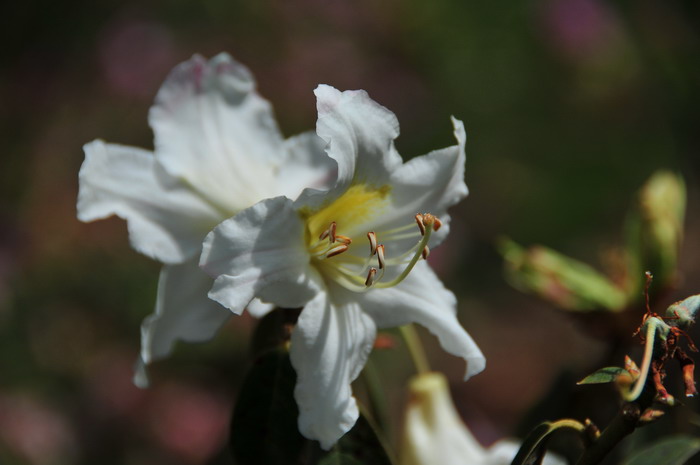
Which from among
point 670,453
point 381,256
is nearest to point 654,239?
point 670,453

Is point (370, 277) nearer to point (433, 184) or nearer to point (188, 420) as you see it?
point (433, 184)

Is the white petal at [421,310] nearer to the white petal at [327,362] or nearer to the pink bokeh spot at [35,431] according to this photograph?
the white petal at [327,362]

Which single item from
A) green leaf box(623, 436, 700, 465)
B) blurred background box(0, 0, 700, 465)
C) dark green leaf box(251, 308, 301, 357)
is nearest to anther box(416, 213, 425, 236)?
dark green leaf box(251, 308, 301, 357)

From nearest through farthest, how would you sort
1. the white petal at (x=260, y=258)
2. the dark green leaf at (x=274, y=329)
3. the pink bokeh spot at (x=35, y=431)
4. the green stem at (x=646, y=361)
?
the green stem at (x=646, y=361), the white petal at (x=260, y=258), the dark green leaf at (x=274, y=329), the pink bokeh spot at (x=35, y=431)

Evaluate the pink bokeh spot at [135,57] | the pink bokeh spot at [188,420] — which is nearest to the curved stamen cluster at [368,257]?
the pink bokeh spot at [188,420]

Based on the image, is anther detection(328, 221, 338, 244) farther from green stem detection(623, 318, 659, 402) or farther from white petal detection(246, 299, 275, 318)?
green stem detection(623, 318, 659, 402)
